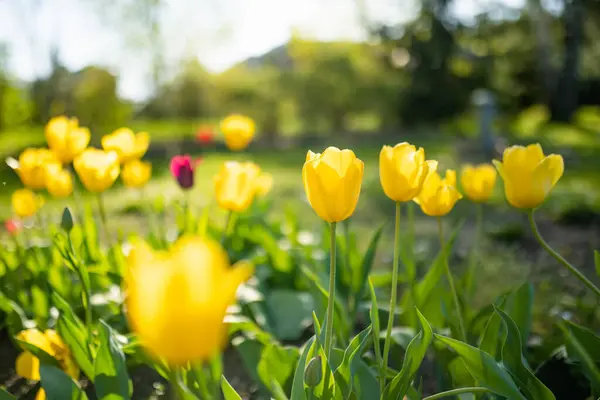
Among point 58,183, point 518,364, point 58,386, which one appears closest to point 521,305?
point 518,364

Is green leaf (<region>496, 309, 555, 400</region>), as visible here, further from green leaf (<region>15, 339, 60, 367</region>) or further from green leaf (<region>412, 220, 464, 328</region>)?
green leaf (<region>15, 339, 60, 367</region>)

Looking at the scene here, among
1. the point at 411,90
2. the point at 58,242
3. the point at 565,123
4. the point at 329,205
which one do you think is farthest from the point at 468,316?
the point at 565,123

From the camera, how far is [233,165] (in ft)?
5.39

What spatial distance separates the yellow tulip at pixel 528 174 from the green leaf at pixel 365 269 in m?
0.79

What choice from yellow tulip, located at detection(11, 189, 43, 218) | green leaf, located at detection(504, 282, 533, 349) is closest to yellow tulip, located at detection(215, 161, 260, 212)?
green leaf, located at detection(504, 282, 533, 349)

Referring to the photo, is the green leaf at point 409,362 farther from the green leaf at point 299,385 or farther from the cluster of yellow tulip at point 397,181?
the green leaf at point 299,385

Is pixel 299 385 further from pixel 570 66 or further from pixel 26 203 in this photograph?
pixel 570 66

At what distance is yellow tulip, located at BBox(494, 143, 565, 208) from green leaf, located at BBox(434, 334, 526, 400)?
30 cm

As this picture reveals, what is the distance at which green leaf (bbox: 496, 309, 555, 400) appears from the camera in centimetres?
124

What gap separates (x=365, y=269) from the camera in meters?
2.01

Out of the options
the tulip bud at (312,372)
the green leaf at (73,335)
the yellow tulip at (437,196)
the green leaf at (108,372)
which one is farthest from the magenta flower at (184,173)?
the tulip bud at (312,372)

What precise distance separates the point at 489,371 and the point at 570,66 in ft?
52.1

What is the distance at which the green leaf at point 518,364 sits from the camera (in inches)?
49.0

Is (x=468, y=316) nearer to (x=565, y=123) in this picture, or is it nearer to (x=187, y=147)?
(x=187, y=147)
